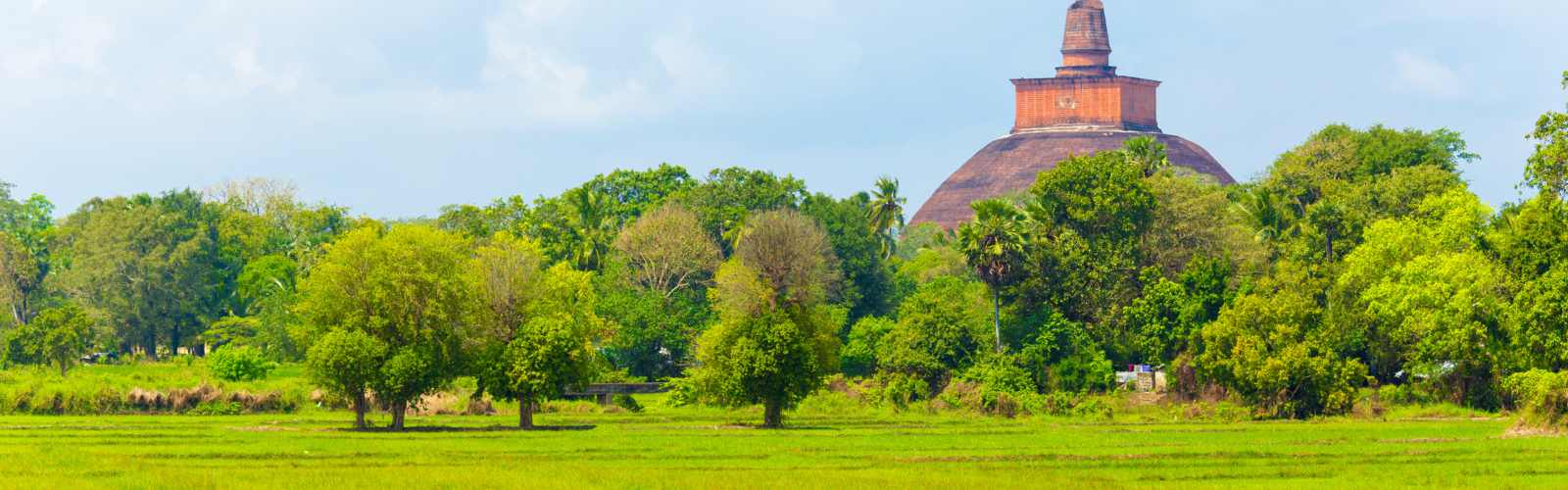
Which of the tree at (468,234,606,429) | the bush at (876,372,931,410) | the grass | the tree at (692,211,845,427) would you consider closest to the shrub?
the grass

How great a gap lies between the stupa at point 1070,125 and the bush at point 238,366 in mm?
75091

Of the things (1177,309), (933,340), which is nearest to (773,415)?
(933,340)

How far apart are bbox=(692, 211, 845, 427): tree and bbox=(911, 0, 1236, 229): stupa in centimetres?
8466

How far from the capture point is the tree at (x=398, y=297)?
73062mm

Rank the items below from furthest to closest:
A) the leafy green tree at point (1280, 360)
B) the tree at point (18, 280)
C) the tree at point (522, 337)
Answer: the tree at point (18, 280)
the leafy green tree at point (1280, 360)
the tree at point (522, 337)

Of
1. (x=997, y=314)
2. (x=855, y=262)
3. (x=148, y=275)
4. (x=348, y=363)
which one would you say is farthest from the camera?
(x=148, y=275)

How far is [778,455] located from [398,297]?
20.4m

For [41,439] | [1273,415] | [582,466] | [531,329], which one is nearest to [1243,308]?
[1273,415]

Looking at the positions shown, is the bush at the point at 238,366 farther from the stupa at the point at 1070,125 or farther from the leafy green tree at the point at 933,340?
the stupa at the point at 1070,125

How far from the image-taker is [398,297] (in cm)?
7350

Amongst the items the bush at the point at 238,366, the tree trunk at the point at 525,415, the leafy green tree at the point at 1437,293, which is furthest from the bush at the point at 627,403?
the leafy green tree at the point at 1437,293

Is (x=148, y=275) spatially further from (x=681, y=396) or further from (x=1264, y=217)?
(x=1264, y=217)

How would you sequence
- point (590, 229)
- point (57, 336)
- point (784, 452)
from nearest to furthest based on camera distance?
point (784, 452), point (57, 336), point (590, 229)

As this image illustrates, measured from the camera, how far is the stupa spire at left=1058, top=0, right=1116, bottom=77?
176250mm
